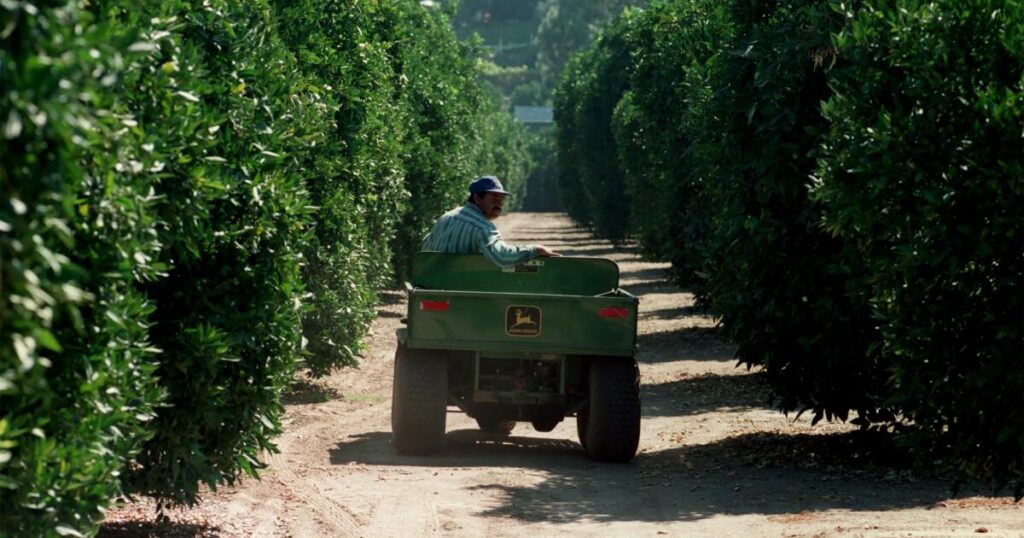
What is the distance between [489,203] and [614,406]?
2027mm

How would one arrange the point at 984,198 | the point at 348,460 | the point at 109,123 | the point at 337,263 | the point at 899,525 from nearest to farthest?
the point at 109,123 < the point at 984,198 < the point at 899,525 < the point at 348,460 < the point at 337,263

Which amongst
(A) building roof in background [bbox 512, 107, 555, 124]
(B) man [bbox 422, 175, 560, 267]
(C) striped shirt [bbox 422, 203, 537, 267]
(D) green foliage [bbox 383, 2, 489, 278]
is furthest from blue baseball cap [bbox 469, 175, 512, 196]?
(A) building roof in background [bbox 512, 107, 555, 124]

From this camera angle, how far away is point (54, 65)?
3.97 metres

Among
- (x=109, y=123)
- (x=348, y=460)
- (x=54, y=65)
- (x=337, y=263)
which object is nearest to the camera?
(x=54, y=65)

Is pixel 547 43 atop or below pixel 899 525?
atop

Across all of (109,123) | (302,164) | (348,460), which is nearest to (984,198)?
(109,123)

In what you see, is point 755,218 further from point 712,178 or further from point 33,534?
point 33,534

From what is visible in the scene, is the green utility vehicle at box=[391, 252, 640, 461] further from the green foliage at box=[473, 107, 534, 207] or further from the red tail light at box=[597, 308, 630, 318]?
the green foliage at box=[473, 107, 534, 207]

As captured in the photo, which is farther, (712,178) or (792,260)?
(712,178)

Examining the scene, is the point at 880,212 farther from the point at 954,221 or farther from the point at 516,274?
the point at 516,274

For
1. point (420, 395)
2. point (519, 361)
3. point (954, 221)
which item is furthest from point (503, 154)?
point (954, 221)

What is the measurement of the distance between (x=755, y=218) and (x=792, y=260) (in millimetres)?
449

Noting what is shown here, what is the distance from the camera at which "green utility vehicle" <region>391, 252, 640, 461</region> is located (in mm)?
11477

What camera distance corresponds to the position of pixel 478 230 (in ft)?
40.4
